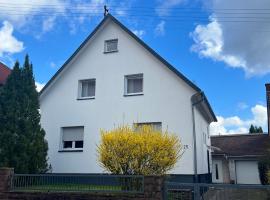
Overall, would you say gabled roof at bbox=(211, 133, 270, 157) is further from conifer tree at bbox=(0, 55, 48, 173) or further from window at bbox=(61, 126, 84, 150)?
conifer tree at bbox=(0, 55, 48, 173)

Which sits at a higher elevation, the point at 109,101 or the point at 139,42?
the point at 139,42

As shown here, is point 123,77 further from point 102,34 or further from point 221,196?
point 221,196

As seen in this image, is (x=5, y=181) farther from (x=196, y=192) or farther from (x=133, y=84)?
(x=133, y=84)

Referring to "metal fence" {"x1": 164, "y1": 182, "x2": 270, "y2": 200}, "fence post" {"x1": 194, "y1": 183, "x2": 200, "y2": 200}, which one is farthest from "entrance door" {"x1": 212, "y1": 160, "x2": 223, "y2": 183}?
"fence post" {"x1": 194, "y1": 183, "x2": 200, "y2": 200}

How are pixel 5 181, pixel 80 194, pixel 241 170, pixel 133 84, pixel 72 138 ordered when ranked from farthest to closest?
pixel 241 170 < pixel 72 138 < pixel 133 84 < pixel 5 181 < pixel 80 194

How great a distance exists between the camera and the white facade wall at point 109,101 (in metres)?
15.3

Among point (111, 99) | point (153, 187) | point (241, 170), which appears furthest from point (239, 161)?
point (153, 187)

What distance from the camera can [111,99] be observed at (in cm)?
1678

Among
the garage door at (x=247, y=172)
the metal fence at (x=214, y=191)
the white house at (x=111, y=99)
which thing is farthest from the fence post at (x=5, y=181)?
the garage door at (x=247, y=172)

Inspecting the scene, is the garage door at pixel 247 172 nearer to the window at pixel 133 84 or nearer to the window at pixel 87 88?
the window at pixel 133 84

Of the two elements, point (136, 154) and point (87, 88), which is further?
point (87, 88)

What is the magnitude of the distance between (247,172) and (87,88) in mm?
17833

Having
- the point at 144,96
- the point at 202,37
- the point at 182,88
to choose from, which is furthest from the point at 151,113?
the point at 202,37

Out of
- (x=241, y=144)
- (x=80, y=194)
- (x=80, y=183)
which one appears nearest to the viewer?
(x=80, y=194)
